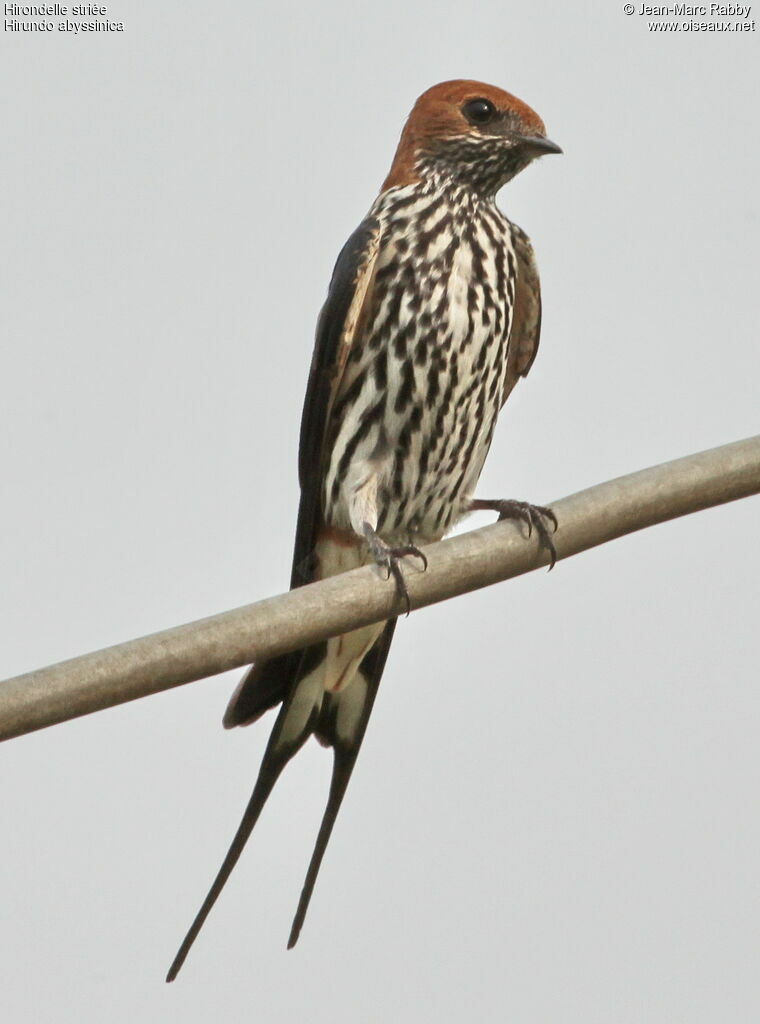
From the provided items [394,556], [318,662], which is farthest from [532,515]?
[318,662]

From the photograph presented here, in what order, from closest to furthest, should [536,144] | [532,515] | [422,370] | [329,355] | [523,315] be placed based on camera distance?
[532,515], [422,370], [329,355], [536,144], [523,315]

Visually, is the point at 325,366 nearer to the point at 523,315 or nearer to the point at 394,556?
the point at 523,315

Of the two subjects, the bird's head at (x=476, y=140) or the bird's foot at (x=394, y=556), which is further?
the bird's head at (x=476, y=140)

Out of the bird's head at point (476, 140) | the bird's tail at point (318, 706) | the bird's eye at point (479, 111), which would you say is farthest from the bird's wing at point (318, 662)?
the bird's eye at point (479, 111)

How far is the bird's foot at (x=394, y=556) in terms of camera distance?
4090 mm

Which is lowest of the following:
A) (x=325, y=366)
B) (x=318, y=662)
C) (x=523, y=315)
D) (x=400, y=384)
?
(x=318, y=662)

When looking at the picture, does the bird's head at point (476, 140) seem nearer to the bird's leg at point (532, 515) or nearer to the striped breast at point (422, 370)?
the striped breast at point (422, 370)

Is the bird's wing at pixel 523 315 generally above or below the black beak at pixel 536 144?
below

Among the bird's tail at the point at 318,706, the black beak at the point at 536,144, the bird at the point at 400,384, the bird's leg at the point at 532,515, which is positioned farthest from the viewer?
the black beak at the point at 536,144

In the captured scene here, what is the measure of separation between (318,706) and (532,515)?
1451 millimetres

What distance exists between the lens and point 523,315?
20.0 ft

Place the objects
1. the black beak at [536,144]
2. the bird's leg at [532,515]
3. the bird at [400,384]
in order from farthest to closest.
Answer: the black beak at [536,144], the bird at [400,384], the bird's leg at [532,515]

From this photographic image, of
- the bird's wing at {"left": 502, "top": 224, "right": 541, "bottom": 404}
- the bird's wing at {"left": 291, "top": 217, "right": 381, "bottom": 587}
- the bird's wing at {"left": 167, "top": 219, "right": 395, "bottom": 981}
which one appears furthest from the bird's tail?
the bird's wing at {"left": 502, "top": 224, "right": 541, "bottom": 404}

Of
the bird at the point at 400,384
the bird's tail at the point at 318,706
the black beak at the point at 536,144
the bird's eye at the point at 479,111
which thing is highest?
the bird's eye at the point at 479,111
